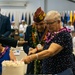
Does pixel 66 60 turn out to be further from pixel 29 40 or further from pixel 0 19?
pixel 0 19

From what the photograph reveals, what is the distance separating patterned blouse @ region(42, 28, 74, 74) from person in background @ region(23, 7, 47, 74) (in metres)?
0.49

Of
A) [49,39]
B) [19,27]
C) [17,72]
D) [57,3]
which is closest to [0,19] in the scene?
[49,39]

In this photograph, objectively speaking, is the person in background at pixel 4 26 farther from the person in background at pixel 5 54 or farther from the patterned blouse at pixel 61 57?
the patterned blouse at pixel 61 57

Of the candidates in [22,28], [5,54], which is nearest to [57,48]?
[5,54]

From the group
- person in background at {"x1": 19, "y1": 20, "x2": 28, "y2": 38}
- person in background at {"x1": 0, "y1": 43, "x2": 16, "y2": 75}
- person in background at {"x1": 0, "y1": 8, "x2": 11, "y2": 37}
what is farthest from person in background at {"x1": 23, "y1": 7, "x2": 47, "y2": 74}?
person in background at {"x1": 19, "y1": 20, "x2": 28, "y2": 38}

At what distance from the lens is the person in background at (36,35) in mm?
2701

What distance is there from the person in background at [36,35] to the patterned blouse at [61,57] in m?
0.49

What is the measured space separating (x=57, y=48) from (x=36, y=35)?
0.73 metres

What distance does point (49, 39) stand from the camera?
2.25 m

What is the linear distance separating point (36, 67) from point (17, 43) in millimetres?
349

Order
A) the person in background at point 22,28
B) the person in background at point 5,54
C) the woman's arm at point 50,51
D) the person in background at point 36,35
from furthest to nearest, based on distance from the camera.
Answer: the person in background at point 22,28 < the person in background at point 5,54 < the person in background at point 36,35 < the woman's arm at point 50,51

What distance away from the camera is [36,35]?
2.80 meters

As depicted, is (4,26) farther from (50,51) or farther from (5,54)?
(50,51)

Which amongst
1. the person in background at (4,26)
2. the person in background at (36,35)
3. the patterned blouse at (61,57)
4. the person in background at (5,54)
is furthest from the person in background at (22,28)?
the patterned blouse at (61,57)
